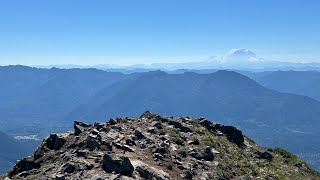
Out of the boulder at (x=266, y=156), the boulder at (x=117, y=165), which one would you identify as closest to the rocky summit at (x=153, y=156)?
the boulder at (x=117, y=165)

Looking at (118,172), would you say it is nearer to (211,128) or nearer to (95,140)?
(95,140)

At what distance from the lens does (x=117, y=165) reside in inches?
1673

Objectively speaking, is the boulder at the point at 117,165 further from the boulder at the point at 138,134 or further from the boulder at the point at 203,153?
the boulder at the point at 138,134

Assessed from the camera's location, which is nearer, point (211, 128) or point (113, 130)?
point (113, 130)

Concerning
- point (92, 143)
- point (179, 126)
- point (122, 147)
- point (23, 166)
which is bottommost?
point (23, 166)

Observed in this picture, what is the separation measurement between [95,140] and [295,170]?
116 ft

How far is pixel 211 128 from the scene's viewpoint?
3014 inches

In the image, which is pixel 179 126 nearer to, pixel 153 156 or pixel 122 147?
pixel 153 156

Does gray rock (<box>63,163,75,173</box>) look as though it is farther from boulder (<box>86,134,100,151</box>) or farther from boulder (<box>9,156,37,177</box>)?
boulder (<box>9,156,37,177</box>)

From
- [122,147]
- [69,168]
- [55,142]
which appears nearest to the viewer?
[69,168]

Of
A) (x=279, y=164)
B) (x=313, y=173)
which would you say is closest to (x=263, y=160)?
(x=279, y=164)

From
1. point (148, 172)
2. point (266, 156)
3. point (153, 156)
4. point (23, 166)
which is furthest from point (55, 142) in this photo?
point (266, 156)

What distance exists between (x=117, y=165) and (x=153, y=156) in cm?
878

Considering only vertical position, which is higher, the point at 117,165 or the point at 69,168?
the point at 117,165
